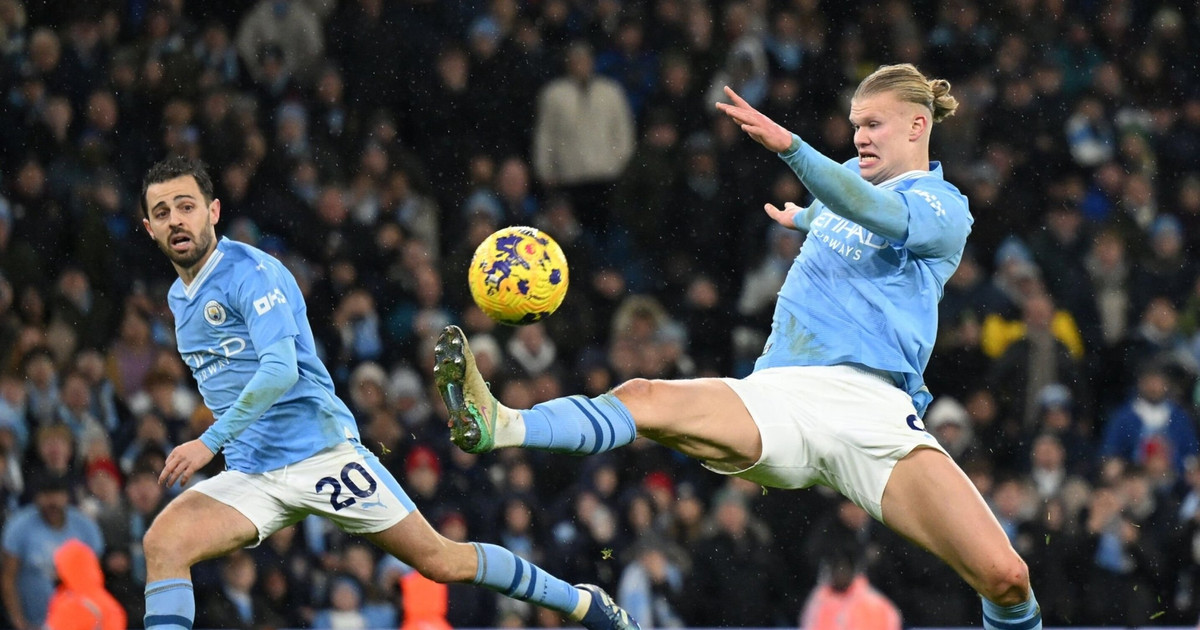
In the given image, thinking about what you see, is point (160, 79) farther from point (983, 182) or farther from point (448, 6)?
point (983, 182)

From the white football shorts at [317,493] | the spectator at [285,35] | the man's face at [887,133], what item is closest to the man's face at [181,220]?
the white football shorts at [317,493]

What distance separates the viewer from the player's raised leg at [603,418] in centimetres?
522

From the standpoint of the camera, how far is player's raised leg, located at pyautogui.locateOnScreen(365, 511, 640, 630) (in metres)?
6.64

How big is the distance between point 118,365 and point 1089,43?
27.7 feet

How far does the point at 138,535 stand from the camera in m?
9.98

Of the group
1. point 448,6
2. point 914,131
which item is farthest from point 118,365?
point 914,131

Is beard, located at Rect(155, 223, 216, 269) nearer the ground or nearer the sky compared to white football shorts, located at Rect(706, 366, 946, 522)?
nearer the sky

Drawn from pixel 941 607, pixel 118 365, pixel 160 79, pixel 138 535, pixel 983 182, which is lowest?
pixel 941 607

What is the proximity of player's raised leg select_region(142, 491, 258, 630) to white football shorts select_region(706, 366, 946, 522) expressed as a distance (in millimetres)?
1981

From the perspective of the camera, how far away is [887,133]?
19.7ft

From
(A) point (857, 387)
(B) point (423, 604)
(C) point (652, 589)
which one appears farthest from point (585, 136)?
(A) point (857, 387)

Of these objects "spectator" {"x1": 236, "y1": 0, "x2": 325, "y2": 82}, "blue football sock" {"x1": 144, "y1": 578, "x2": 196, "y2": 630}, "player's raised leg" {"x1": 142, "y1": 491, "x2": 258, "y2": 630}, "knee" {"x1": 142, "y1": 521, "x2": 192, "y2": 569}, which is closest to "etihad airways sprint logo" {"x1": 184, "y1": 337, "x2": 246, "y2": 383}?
"player's raised leg" {"x1": 142, "y1": 491, "x2": 258, "y2": 630}

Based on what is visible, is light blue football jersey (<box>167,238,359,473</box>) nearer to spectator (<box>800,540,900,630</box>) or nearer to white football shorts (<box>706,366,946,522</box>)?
white football shorts (<box>706,366,946,522</box>)

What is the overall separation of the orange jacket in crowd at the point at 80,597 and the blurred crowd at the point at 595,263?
0.35 feet
